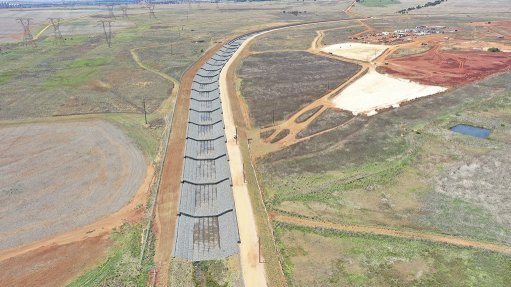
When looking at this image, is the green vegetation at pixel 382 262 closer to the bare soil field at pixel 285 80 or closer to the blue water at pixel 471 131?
the blue water at pixel 471 131

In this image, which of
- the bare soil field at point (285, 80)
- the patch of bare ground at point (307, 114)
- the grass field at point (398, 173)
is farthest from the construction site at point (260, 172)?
the patch of bare ground at point (307, 114)

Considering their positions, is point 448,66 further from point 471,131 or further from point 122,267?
point 122,267

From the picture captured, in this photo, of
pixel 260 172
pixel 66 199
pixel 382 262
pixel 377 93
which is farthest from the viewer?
pixel 377 93

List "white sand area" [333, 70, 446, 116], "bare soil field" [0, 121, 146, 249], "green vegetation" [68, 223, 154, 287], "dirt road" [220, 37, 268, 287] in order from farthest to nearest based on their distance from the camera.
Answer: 1. "white sand area" [333, 70, 446, 116]
2. "bare soil field" [0, 121, 146, 249]
3. "dirt road" [220, 37, 268, 287]
4. "green vegetation" [68, 223, 154, 287]

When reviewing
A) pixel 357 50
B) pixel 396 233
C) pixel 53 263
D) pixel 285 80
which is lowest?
pixel 396 233

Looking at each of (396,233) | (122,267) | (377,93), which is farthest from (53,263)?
(377,93)

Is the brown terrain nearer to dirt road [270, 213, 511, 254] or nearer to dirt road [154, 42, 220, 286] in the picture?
dirt road [154, 42, 220, 286]

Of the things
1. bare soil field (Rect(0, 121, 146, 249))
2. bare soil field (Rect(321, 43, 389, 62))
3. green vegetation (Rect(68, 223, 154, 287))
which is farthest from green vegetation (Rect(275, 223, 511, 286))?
bare soil field (Rect(321, 43, 389, 62))
